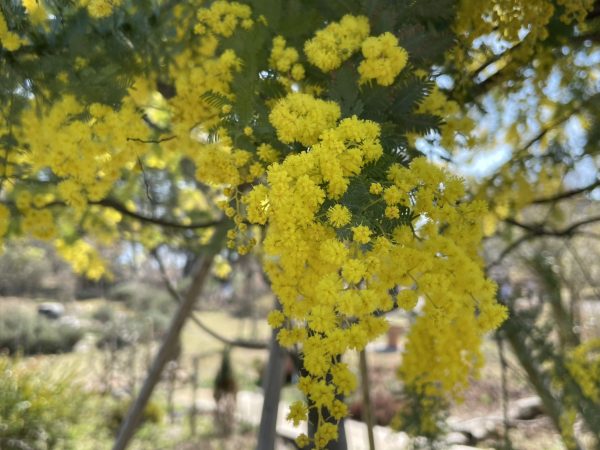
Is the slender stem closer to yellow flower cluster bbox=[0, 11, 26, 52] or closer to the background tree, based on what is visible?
the background tree

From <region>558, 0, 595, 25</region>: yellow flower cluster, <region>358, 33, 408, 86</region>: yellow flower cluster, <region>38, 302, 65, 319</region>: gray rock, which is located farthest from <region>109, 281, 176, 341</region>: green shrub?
<region>358, 33, 408, 86</region>: yellow flower cluster

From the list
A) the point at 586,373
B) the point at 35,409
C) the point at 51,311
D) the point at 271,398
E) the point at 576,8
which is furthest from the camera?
the point at 51,311

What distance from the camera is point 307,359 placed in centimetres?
109

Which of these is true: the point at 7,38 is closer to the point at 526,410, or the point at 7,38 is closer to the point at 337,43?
the point at 337,43

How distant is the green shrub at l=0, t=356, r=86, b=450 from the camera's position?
560cm

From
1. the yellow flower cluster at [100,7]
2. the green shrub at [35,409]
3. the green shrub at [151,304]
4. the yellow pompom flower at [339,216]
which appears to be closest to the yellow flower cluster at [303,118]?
the yellow pompom flower at [339,216]

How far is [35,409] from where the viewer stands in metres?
5.96

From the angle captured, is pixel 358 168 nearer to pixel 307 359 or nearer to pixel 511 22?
pixel 307 359

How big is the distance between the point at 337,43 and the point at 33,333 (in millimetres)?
13531

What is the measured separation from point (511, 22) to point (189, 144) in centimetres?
120

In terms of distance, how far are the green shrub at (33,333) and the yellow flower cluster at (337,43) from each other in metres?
11.9

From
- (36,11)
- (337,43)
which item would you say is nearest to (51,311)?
(36,11)

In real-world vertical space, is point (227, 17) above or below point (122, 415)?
above

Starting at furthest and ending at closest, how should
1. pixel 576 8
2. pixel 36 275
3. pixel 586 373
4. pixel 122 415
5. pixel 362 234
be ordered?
pixel 36 275 → pixel 122 415 → pixel 586 373 → pixel 576 8 → pixel 362 234
